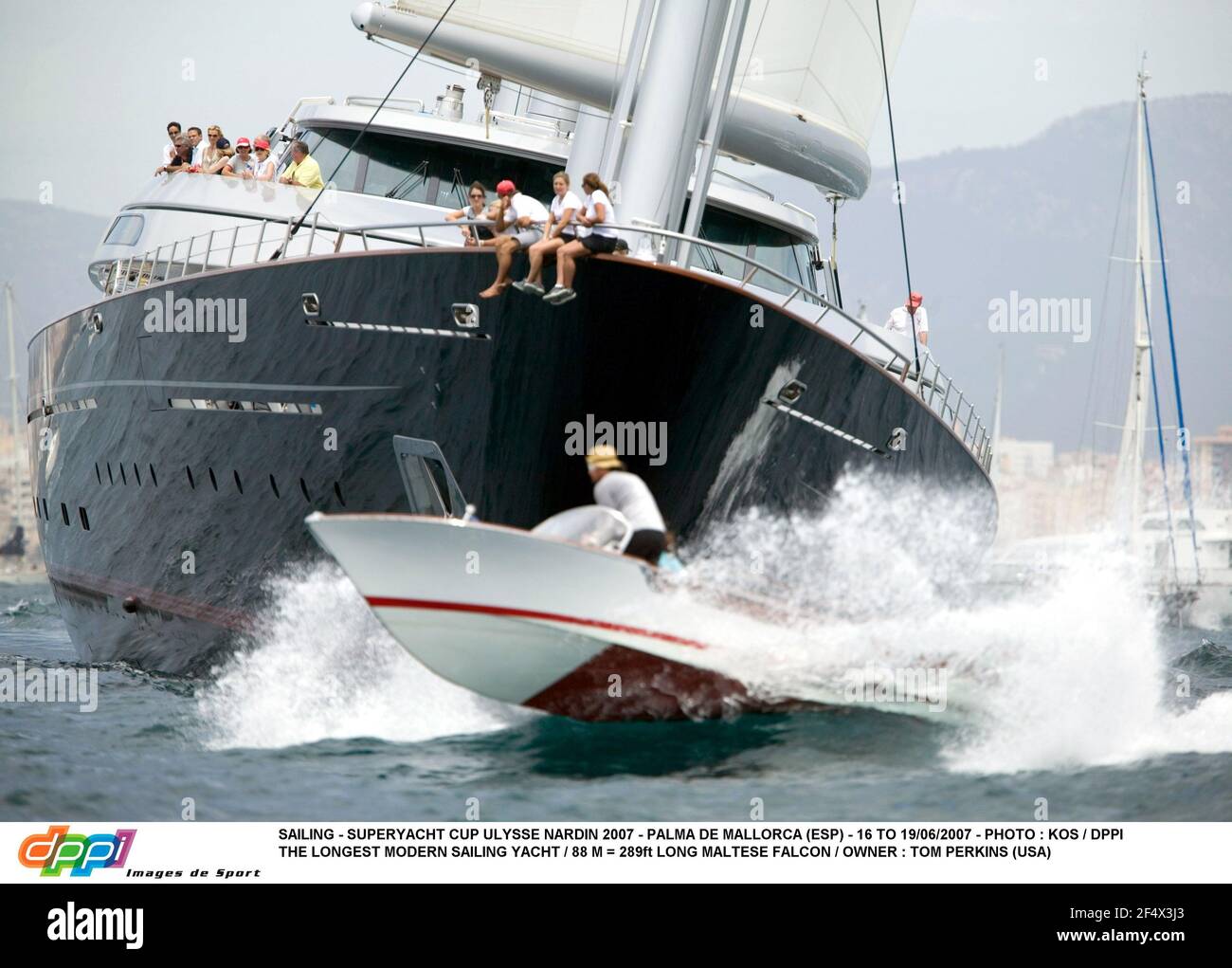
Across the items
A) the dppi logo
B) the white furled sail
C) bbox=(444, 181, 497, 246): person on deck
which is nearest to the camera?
the dppi logo

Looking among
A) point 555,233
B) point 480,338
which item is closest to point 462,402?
point 480,338

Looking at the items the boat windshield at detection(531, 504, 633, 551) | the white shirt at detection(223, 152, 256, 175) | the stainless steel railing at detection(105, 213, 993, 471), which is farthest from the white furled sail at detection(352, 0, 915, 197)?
the boat windshield at detection(531, 504, 633, 551)

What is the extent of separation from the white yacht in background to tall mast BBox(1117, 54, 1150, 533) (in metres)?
15.4

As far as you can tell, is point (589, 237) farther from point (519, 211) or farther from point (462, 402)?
point (462, 402)

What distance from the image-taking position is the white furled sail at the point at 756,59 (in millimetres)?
13477

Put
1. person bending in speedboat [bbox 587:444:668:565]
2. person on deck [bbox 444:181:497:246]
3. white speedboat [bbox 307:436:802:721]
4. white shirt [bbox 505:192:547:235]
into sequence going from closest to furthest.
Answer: white speedboat [bbox 307:436:802:721], person bending in speedboat [bbox 587:444:668:565], white shirt [bbox 505:192:547:235], person on deck [bbox 444:181:497:246]

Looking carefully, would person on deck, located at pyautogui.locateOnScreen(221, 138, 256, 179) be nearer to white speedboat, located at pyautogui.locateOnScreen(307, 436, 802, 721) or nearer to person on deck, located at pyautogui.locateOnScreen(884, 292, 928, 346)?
white speedboat, located at pyautogui.locateOnScreen(307, 436, 802, 721)

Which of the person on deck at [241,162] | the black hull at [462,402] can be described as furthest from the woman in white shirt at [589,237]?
the person on deck at [241,162]

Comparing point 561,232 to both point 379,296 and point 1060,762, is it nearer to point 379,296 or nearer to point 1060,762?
point 379,296

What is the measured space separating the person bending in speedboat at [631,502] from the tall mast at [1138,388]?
21946 millimetres

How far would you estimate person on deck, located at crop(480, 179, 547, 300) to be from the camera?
382 inches

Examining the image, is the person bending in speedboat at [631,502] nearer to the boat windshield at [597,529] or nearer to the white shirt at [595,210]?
the boat windshield at [597,529]

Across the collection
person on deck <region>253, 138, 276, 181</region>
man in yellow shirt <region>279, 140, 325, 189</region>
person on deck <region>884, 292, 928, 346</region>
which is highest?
person on deck <region>253, 138, 276, 181</region>

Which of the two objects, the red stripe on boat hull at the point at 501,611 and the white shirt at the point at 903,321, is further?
the white shirt at the point at 903,321
